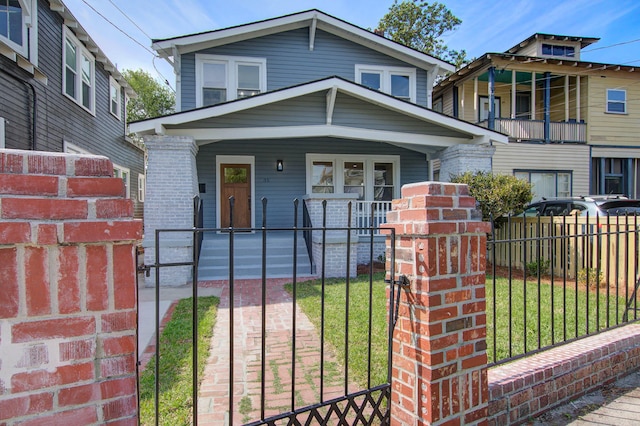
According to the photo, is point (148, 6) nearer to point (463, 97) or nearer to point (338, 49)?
point (338, 49)

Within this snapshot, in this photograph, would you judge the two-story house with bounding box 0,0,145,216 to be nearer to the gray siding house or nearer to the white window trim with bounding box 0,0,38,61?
the white window trim with bounding box 0,0,38,61

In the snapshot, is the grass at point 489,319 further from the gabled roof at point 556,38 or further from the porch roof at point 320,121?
the gabled roof at point 556,38

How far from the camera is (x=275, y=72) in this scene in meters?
10.6

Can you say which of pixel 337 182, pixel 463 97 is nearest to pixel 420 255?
pixel 337 182

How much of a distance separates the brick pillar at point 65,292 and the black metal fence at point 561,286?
2.04m

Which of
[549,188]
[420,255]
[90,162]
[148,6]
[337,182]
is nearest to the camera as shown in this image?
[90,162]

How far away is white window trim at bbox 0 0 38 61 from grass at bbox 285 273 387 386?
25.2 ft

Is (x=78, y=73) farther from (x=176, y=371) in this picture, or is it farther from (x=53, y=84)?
(x=176, y=371)

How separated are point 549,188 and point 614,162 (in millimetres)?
3623

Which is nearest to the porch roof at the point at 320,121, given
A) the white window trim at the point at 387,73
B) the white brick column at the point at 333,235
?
the white brick column at the point at 333,235

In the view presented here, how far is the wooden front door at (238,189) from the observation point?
34.4ft

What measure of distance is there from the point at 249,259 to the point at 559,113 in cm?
1495

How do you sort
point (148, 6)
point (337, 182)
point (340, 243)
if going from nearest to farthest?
point (340, 243) → point (148, 6) → point (337, 182)

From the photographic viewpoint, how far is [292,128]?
26.3 ft
